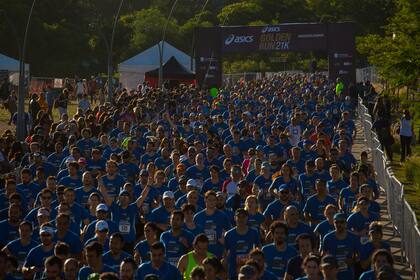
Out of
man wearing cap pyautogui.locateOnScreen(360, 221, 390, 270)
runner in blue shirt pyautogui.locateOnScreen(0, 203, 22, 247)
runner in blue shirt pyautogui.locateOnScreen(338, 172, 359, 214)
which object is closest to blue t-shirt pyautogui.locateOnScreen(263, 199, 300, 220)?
runner in blue shirt pyautogui.locateOnScreen(338, 172, 359, 214)

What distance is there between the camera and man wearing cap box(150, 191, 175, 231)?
1378 centimetres

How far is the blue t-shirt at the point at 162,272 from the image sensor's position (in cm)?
1052

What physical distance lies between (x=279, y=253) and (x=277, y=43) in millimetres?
40824

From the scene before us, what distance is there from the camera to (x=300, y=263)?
11.1 metres

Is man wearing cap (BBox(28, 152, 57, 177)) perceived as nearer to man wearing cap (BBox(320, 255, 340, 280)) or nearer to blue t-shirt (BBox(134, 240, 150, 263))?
blue t-shirt (BBox(134, 240, 150, 263))

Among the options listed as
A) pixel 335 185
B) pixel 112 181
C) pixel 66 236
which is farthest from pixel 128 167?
pixel 66 236

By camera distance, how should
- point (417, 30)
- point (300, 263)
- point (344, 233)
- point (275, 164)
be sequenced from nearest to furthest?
point (300, 263) → point (344, 233) → point (275, 164) → point (417, 30)

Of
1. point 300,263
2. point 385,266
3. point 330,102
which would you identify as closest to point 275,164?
point 300,263

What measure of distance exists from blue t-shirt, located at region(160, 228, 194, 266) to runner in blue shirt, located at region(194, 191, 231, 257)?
1.71 ft

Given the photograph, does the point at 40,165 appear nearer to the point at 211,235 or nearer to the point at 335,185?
the point at 335,185

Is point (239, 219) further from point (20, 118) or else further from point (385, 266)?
point (20, 118)

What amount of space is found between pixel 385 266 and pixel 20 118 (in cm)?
2024

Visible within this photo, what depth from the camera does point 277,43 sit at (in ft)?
170

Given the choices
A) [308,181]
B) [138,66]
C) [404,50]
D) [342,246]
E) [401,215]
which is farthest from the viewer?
[138,66]
